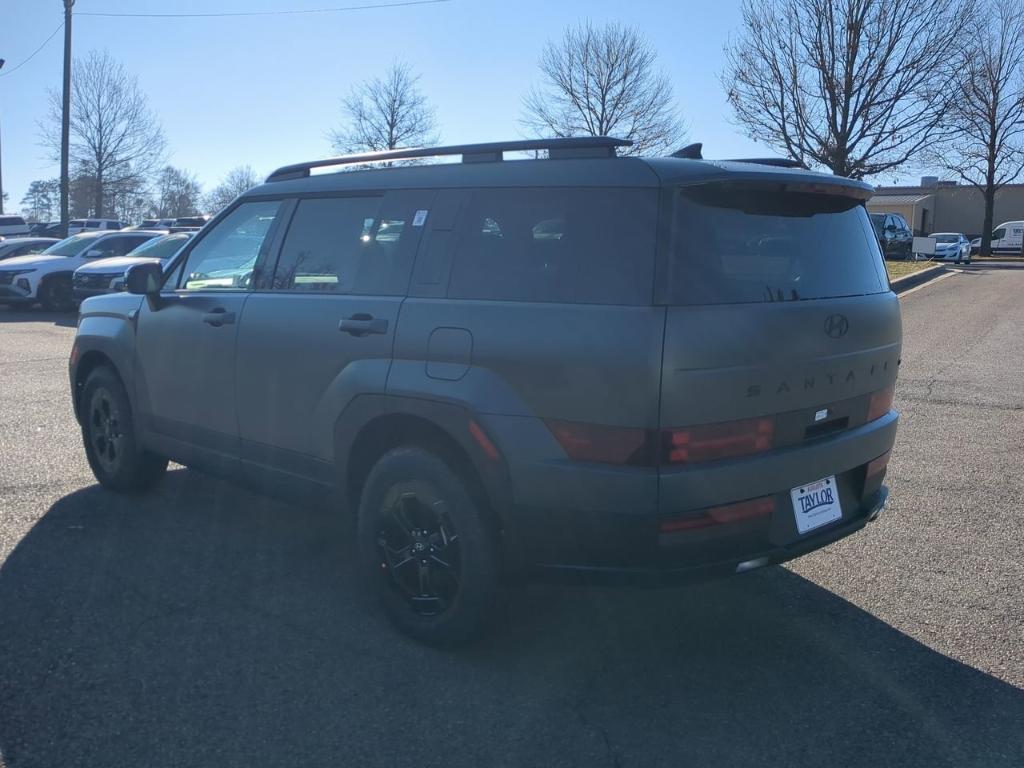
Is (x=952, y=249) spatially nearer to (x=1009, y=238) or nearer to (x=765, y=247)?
(x=1009, y=238)

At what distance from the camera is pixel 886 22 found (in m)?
24.3

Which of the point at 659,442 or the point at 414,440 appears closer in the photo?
the point at 659,442

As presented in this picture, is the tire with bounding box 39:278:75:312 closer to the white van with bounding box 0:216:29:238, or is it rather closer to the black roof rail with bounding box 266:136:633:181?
the black roof rail with bounding box 266:136:633:181

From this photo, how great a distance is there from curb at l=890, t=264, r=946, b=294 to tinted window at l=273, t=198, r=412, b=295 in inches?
729

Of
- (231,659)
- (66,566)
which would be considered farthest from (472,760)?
(66,566)

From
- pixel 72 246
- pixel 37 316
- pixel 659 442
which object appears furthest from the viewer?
pixel 72 246

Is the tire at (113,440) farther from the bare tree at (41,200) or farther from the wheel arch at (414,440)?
the bare tree at (41,200)

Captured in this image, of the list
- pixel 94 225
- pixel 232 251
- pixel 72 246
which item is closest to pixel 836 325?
pixel 232 251

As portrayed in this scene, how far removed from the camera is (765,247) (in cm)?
349

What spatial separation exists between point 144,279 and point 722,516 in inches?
140

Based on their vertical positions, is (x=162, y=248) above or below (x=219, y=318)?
above

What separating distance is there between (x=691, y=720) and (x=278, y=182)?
3.31 m

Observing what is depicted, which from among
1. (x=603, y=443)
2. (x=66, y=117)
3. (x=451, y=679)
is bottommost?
(x=451, y=679)

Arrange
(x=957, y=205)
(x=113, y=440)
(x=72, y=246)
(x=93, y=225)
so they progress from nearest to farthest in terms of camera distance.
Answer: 1. (x=113, y=440)
2. (x=72, y=246)
3. (x=93, y=225)
4. (x=957, y=205)
